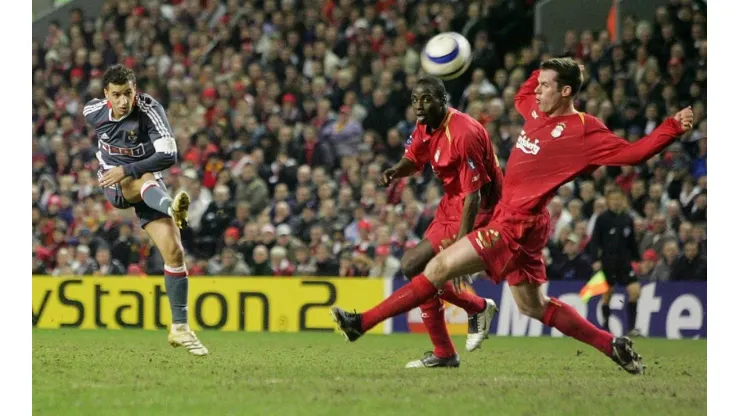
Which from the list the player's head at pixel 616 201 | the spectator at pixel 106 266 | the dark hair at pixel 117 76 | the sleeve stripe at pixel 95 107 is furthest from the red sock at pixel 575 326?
the spectator at pixel 106 266

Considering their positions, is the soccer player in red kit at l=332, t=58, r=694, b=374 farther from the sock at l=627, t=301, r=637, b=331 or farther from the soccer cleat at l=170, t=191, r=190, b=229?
the sock at l=627, t=301, r=637, b=331

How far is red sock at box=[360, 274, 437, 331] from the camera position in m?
5.89

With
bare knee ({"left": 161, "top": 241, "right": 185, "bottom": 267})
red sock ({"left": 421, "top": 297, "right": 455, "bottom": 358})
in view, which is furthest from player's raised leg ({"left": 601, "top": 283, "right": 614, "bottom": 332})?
bare knee ({"left": 161, "top": 241, "right": 185, "bottom": 267})

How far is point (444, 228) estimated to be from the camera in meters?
6.51

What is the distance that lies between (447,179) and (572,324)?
109cm

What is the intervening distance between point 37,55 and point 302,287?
557 cm

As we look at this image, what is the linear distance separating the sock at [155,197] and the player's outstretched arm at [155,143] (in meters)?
0.11

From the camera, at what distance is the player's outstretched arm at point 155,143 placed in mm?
6633

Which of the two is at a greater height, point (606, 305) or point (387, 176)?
point (387, 176)

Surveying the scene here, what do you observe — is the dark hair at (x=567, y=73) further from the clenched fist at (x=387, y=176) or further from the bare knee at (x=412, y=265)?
the bare knee at (x=412, y=265)

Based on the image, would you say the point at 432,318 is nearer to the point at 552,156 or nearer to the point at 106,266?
the point at 552,156

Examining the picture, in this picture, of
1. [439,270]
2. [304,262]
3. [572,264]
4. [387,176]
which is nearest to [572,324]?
[439,270]

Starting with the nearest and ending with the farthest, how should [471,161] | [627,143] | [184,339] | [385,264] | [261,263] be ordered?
1. [627,143]
2. [471,161]
3. [184,339]
4. [385,264]
5. [261,263]
